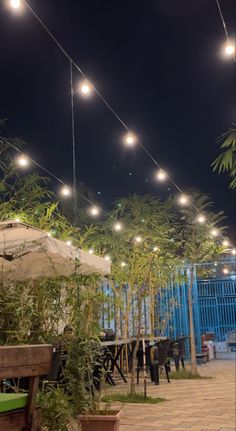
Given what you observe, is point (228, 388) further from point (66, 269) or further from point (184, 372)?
point (66, 269)

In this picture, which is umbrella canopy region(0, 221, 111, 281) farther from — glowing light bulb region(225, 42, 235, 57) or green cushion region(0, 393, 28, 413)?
glowing light bulb region(225, 42, 235, 57)

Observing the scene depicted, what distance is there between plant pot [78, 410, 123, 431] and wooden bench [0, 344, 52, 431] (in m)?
0.76

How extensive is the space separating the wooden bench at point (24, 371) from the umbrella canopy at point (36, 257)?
128 cm

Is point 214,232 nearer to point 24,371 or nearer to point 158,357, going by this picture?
point 158,357

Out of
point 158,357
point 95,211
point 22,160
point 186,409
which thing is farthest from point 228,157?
point 95,211

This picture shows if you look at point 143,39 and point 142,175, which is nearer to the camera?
point 143,39

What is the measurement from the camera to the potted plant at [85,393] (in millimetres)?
3100

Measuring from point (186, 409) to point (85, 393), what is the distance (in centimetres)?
204

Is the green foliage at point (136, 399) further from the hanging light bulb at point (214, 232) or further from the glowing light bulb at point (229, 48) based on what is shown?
the glowing light bulb at point (229, 48)

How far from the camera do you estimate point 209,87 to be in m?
8.02

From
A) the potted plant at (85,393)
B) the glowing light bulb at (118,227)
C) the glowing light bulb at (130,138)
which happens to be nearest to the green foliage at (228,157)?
the potted plant at (85,393)

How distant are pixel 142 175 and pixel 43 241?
7.55 meters

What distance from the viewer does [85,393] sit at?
3.35 meters

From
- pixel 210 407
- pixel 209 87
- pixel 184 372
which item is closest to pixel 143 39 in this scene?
pixel 209 87
